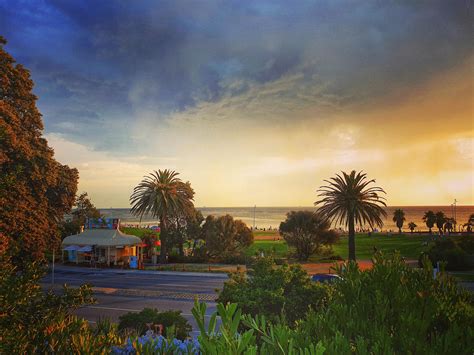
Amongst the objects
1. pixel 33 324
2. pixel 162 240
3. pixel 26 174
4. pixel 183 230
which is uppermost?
pixel 26 174

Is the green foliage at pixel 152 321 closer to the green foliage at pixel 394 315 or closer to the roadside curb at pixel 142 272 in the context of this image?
the green foliage at pixel 394 315

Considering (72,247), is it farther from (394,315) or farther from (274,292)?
(394,315)

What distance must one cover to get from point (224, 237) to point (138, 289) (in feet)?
75.2

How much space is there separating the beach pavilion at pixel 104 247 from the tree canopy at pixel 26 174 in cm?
2461

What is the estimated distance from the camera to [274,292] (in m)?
13.5

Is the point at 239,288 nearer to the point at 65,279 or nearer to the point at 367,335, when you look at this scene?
the point at 367,335

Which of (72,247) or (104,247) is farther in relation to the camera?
(104,247)

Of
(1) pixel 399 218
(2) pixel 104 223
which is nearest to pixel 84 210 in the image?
(2) pixel 104 223

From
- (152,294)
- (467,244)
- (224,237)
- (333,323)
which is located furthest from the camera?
(224,237)

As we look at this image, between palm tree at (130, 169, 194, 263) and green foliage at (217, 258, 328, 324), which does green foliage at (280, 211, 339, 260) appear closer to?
palm tree at (130, 169, 194, 263)

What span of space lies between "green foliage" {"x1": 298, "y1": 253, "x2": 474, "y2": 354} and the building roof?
140ft

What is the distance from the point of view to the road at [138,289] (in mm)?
23734

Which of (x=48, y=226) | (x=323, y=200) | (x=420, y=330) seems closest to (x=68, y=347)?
(x=420, y=330)

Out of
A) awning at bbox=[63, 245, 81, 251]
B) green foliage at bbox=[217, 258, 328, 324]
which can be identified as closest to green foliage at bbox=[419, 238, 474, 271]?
green foliage at bbox=[217, 258, 328, 324]
